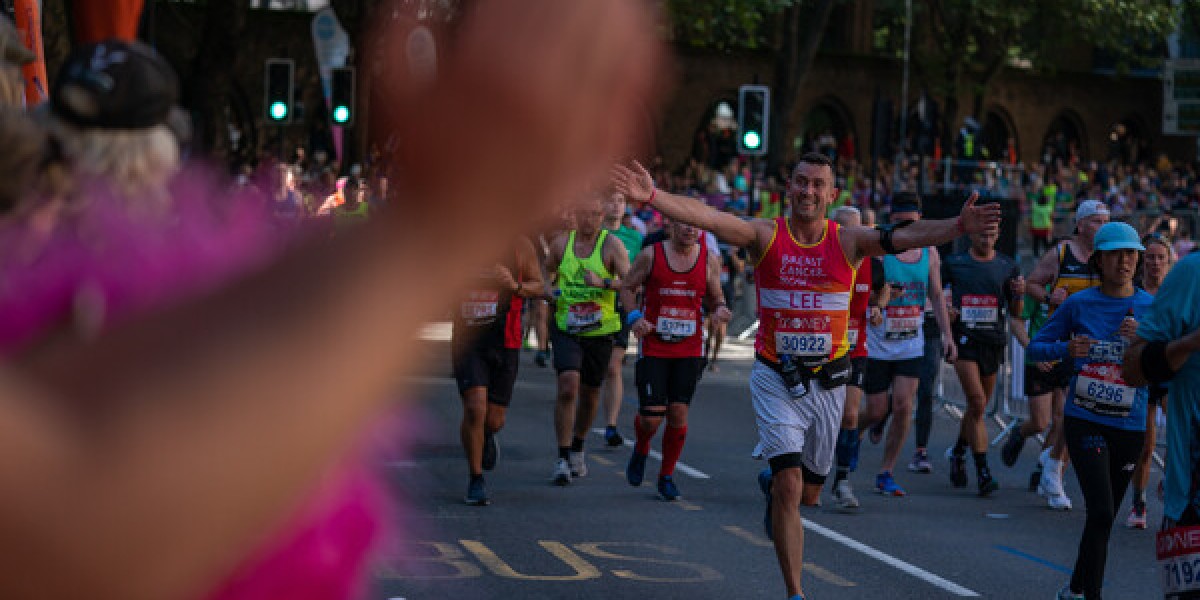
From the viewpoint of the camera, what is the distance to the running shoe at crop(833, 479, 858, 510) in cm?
1170

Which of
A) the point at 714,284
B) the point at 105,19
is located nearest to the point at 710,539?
the point at 714,284

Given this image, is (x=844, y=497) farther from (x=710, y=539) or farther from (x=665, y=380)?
(x=710, y=539)

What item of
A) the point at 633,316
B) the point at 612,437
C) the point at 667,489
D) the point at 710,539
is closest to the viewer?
the point at 710,539

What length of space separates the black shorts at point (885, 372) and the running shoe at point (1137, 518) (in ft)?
6.81

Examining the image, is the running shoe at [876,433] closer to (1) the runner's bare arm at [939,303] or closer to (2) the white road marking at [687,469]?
(1) the runner's bare arm at [939,303]

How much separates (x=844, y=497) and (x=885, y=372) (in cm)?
191

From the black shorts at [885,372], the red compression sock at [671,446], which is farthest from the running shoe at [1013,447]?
the red compression sock at [671,446]

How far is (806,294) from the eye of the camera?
28.0ft

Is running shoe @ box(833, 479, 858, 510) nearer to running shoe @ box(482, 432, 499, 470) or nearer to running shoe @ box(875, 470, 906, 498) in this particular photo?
running shoe @ box(875, 470, 906, 498)

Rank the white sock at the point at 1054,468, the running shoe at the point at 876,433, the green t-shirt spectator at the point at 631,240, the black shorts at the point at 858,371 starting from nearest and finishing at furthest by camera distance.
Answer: the white sock at the point at 1054,468
the black shorts at the point at 858,371
the running shoe at the point at 876,433
the green t-shirt spectator at the point at 631,240

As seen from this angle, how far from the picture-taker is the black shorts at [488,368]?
1166 cm

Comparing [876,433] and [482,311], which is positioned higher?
[482,311]

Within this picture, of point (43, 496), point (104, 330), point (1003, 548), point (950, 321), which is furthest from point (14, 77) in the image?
point (950, 321)

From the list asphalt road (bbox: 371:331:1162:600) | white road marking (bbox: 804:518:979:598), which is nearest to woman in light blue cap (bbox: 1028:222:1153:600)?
white road marking (bbox: 804:518:979:598)
